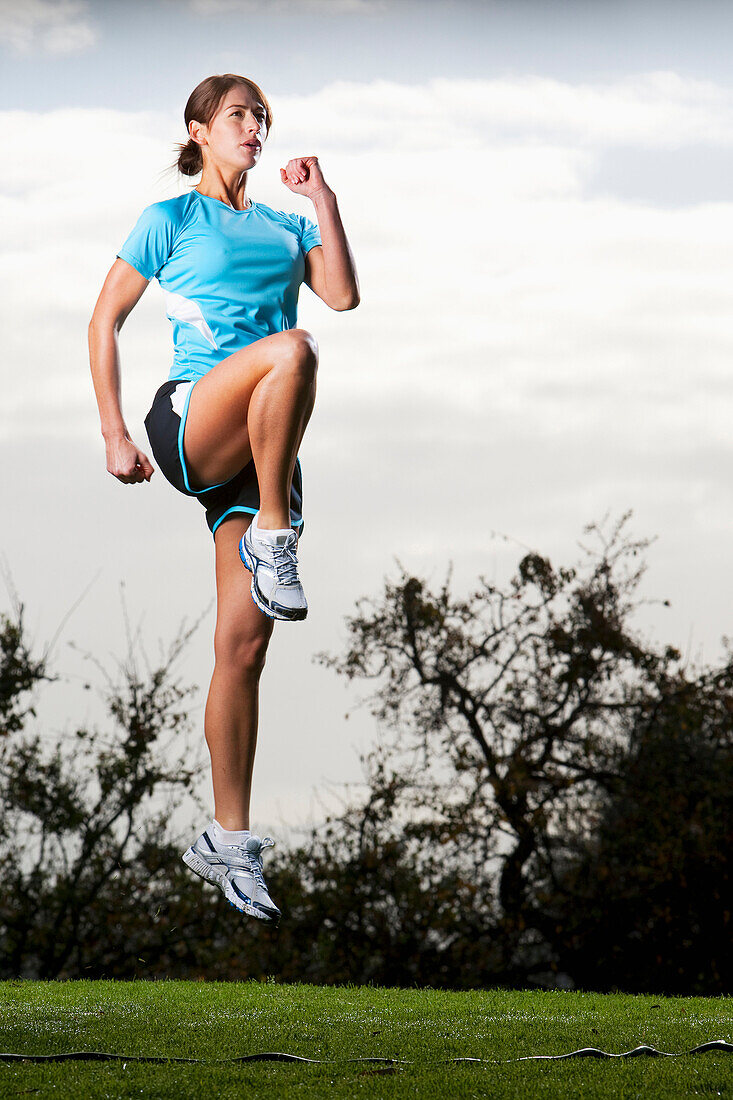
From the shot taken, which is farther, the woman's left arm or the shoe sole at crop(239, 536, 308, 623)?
the woman's left arm

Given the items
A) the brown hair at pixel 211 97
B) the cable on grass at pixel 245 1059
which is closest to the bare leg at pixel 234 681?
the cable on grass at pixel 245 1059

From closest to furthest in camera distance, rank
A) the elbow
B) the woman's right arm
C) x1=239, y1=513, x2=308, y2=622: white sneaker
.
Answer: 1. x1=239, y1=513, x2=308, y2=622: white sneaker
2. the woman's right arm
3. the elbow

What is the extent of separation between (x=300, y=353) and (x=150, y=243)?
676 mm

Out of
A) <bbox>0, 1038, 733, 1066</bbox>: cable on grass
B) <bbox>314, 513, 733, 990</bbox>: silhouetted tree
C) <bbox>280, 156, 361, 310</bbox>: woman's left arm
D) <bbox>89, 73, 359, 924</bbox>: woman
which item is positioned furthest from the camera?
<bbox>314, 513, 733, 990</bbox>: silhouetted tree

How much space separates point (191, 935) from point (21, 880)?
125 centimetres

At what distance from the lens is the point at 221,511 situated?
3.26 meters

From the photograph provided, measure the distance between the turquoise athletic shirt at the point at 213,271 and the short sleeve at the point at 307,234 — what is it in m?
0.05

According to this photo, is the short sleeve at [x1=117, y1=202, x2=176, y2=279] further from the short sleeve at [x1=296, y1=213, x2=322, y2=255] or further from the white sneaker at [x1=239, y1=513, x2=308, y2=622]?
the white sneaker at [x1=239, y1=513, x2=308, y2=622]

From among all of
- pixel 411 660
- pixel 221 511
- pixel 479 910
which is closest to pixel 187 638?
pixel 411 660

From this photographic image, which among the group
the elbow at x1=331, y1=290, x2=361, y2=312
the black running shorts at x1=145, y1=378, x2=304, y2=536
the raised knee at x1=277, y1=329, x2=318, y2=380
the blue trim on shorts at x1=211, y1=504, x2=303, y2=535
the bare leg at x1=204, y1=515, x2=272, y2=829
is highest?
the elbow at x1=331, y1=290, x2=361, y2=312

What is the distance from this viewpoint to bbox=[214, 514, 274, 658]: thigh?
10.4ft

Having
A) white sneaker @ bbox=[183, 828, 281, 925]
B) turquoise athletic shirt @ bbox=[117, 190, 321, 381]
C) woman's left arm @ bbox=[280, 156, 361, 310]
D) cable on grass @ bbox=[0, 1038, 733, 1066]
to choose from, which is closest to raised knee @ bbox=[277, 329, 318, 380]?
turquoise athletic shirt @ bbox=[117, 190, 321, 381]

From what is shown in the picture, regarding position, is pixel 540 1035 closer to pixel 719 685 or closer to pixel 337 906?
pixel 337 906

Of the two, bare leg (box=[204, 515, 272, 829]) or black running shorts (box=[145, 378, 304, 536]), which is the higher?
black running shorts (box=[145, 378, 304, 536])
